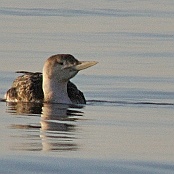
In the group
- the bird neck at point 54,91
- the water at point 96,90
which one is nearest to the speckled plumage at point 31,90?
the bird neck at point 54,91

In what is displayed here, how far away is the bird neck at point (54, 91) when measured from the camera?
17719 mm

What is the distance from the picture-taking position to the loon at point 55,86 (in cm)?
1758

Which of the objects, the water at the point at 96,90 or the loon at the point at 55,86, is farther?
the loon at the point at 55,86

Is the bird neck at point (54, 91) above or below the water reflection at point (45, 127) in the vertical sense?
above

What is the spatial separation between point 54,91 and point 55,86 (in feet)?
0.44

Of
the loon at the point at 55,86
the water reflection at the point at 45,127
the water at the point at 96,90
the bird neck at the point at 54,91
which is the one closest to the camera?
the water at the point at 96,90

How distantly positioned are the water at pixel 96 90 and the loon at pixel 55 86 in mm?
350

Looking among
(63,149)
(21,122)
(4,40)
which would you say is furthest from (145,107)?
(4,40)

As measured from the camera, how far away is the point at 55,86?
706 inches

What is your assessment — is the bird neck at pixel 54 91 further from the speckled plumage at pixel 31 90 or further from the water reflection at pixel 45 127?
the water reflection at pixel 45 127

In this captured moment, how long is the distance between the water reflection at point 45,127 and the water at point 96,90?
0.01 metres

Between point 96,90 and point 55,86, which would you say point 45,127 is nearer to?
point 55,86

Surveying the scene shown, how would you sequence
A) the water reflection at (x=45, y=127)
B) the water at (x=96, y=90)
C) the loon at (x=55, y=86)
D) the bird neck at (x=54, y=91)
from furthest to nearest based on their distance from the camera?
the bird neck at (x=54, y=91) < the loon at (x=55, y=86) < the water reflection at (x=45, y=127) < the water at (x=96, y=90)

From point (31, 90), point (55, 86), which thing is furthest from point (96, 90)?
point (31, 90)
